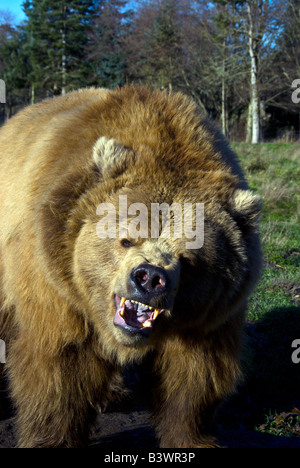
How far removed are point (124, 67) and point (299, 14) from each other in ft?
36.5

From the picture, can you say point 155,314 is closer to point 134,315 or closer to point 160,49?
point 134,315

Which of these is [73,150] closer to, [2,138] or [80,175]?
[80,175]

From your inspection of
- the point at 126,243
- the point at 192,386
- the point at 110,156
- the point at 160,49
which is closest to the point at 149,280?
the point at 126,243

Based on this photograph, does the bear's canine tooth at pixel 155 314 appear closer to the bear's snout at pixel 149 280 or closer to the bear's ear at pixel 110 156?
the bear's snout at pixel 149 280

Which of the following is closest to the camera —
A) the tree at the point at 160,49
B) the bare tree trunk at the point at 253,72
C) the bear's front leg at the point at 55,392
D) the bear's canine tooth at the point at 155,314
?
the bear's canine tooth at the point at 155,314

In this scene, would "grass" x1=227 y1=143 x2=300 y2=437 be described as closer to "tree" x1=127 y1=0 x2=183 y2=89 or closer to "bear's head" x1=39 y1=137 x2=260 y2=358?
"bear's head" x1=39 y1=137 x2=260 y2=358

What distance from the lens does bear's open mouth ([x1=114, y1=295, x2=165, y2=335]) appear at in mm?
2824

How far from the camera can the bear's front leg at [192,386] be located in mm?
3184

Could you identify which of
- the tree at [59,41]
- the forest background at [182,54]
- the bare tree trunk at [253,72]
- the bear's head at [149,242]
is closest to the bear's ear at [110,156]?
the bear's head at [149,242]

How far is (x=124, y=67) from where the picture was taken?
1270 inches

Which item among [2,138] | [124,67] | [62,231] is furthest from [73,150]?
[124,67]

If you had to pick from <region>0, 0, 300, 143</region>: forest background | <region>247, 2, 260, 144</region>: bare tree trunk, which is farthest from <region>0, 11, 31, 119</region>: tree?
<region>247, 2, 260, 144</region>: bare tree trunk

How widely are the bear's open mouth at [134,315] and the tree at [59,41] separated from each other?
1204 inches

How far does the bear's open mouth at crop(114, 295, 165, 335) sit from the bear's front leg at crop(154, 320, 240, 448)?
1.24ft
